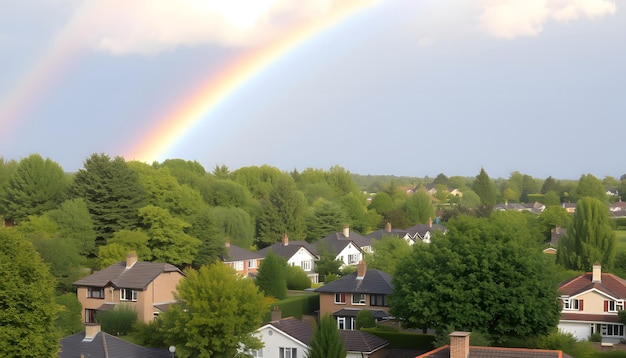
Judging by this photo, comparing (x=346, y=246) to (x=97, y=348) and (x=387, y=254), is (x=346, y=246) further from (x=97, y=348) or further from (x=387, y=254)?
(x=97, y=348)

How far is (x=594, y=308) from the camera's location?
50188 millimetres

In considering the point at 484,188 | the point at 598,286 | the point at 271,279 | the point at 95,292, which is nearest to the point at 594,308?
the point at 598,286

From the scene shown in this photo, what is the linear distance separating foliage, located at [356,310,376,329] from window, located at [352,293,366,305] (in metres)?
3.95

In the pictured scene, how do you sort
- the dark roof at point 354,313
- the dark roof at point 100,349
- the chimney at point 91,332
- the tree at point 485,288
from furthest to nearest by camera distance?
the dark roof at point 354,313, the tree at point 485,288, the chimney at point 91,332, the dark roof at point 100,349

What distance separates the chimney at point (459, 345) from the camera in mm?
30062

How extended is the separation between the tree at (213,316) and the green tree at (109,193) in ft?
102

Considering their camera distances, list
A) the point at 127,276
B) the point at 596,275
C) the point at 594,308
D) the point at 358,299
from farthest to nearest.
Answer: the point at 127,276
the point at 358,299
the point at 596,275
the point at 594,308

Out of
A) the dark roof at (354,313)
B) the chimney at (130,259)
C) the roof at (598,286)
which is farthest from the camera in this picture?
the chimney at (130,259)

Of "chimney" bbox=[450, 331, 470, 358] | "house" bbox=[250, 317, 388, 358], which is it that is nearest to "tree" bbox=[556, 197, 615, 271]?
"house" bbox=[250, 317, 388, 358]

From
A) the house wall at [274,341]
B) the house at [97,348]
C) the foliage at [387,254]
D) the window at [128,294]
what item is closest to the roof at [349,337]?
the house wall at [274,341]

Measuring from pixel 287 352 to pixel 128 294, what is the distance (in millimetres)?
16262

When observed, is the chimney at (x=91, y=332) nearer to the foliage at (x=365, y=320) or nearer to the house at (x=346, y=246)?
the foliage at (x=365, y=320)

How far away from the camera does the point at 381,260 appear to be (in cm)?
6531

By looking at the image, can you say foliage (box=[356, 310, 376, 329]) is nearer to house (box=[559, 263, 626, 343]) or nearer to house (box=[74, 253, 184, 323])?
house (box=[559, 263, 626, 343])
